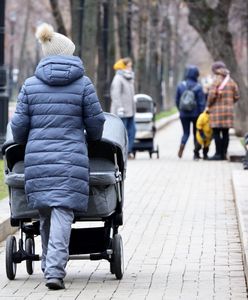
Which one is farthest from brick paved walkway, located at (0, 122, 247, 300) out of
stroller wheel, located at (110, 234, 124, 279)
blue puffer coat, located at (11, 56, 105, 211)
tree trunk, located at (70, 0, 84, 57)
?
tree trunk, located at (70, 0, 84, 57)

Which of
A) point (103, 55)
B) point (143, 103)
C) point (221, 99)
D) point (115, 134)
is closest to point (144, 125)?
point (143, 103)

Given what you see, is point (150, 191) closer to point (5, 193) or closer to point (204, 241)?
point (5, 193)

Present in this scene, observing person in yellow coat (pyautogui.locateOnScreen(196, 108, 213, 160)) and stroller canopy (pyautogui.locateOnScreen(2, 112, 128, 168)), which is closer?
stroller canopy (pyautogui.locateOnScreen(2, 112, 128, 168))

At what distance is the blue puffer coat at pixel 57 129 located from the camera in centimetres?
911

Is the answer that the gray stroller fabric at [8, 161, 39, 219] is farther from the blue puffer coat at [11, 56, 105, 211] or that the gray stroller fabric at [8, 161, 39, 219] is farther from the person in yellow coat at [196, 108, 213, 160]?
the person in yellow coat at [196, 108, 213, 160]

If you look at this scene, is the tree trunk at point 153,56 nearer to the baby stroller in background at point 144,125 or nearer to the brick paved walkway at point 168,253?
the baby stroller in background at point 144,125

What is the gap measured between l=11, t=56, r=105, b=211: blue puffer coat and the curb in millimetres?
1642

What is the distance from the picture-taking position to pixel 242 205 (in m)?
14.2

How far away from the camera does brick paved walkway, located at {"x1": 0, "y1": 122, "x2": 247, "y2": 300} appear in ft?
30.2

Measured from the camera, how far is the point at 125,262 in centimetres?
1090

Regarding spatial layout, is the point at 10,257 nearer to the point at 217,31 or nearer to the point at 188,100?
the point at 188,100

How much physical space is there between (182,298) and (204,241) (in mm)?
3569

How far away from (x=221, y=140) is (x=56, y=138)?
615 inches

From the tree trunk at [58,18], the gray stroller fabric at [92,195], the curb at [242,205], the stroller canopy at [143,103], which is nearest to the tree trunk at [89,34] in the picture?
the stroller canopy at [143,103]
